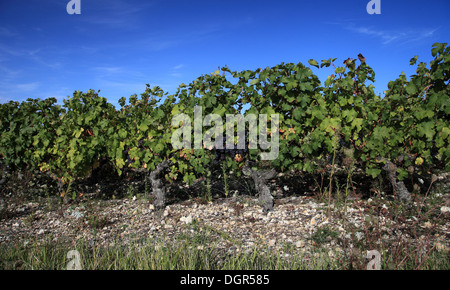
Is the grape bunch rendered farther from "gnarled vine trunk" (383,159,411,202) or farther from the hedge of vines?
"gnarled vine trunk" (383,159,411,202)

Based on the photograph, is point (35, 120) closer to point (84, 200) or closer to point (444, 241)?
point (84, 200)

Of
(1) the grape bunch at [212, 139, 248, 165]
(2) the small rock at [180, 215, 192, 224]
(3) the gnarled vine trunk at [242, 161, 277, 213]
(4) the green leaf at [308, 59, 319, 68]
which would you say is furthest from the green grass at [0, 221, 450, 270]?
(4) the green leaf at [308, 59, 319, 68]

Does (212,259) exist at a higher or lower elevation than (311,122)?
lower

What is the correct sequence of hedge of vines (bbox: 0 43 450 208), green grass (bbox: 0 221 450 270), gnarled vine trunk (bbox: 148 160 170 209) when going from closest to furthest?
green grass (bbox: 0 221 450 270) → hedge of vines (bbox: 0 43 450 208) → gnarled vine trunk (bbox: 148 160 170 209)

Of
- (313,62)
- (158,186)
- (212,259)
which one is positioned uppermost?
(313,62)

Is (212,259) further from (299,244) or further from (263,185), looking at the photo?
(263,185)

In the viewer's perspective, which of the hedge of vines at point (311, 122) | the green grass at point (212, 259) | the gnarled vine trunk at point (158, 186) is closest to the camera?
the green grass at point (212, 259)

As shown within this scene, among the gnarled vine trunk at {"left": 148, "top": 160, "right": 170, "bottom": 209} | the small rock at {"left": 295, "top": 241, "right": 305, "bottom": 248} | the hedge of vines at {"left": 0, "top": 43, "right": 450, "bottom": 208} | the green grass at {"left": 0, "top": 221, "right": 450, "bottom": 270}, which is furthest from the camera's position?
the gnarled vine trunk at {"left": 148, "top": 160, "right": 170, "bottom": 209}

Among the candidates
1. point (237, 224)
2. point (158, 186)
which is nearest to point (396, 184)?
point (237, 224)

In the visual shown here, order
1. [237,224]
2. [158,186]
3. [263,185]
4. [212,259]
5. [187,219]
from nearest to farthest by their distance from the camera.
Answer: [212,259] < [237,224] < [187,219] < [263,185] < [158,186]

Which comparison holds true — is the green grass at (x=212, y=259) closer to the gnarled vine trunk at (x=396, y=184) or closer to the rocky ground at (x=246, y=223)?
the rocky ground at (x=246, y=223)

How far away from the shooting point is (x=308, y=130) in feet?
16.0

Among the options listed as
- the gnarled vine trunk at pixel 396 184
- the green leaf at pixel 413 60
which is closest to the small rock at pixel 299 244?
the gnarled vine trunk at pixel 396 184
